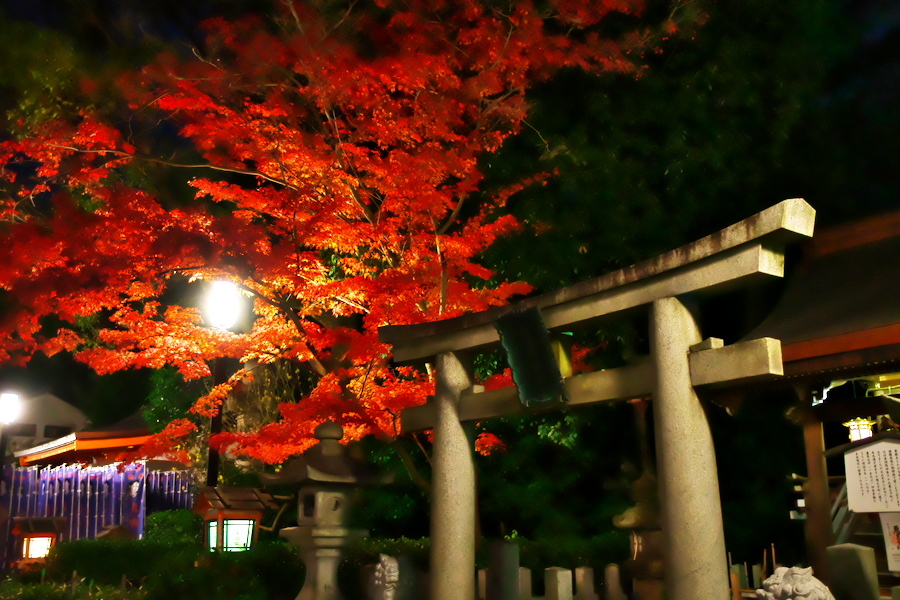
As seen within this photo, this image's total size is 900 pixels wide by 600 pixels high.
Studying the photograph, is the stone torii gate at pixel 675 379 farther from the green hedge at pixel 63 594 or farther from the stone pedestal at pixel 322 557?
the green hedge at pixel 63 594

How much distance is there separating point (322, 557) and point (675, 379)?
5787 mm

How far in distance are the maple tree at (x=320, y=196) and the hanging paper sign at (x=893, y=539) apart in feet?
21.4

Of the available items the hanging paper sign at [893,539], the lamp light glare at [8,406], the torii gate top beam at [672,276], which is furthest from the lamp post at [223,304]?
the hanging paper sign at [893,539]

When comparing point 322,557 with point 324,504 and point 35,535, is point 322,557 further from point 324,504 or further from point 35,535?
point 35,535

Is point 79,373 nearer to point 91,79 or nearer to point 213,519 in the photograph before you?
point 91,79

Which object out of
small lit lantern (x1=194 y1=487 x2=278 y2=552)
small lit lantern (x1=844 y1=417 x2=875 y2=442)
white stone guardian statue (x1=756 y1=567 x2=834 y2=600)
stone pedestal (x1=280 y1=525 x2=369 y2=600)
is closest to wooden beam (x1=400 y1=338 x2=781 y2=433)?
white stone guardian statue (x1=756 y1=567 x2=834 y2=600)

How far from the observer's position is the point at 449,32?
14.3m

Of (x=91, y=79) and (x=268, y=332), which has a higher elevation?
(x=91, y=79)

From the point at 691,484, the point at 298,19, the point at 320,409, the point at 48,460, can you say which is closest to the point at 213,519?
the point at 320,409

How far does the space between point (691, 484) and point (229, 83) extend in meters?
11.7

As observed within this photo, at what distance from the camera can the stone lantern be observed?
9.87 metres

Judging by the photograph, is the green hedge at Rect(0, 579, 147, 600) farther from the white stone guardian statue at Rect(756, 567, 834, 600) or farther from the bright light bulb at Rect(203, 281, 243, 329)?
the white stone guardian statue at Rect(756, 567, 834, 600)

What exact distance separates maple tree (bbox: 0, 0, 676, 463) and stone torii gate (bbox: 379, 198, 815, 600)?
385 centimetres

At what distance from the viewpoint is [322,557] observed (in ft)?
32.6
